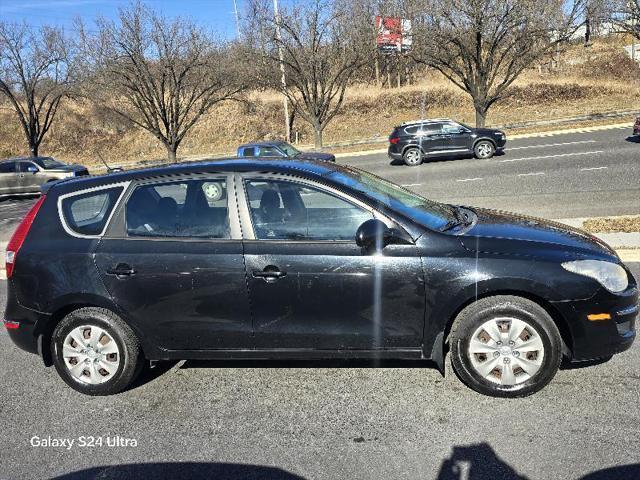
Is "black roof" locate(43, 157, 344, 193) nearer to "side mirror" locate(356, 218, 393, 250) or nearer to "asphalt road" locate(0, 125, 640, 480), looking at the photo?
"side mirror" locate(356, 218, 393, 250)

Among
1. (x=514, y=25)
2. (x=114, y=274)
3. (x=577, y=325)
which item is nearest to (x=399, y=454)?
(x=577, y=325)

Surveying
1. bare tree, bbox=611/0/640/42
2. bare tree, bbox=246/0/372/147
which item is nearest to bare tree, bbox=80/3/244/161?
bare tree, bbox=246/0/372/147

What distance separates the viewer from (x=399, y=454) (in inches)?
121

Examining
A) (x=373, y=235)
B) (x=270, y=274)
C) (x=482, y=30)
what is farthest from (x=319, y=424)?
(x=482, y=30)

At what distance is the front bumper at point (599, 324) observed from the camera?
3.49m

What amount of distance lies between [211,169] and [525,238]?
2.24m

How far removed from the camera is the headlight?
353cm

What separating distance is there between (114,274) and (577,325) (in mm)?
3097

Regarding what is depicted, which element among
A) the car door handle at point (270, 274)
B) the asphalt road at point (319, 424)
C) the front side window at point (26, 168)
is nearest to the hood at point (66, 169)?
the front side window at point (26, 168)

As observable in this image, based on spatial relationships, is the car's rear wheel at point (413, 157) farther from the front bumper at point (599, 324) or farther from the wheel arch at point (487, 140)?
the front bumper at point (599, 324)

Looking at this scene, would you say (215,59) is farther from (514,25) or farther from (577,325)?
(577,325)

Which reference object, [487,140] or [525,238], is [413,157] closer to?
[487,140]

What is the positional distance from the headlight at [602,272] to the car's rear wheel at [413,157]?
56.3 feet

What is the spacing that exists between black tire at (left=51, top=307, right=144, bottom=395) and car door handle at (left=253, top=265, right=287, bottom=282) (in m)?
1.06
